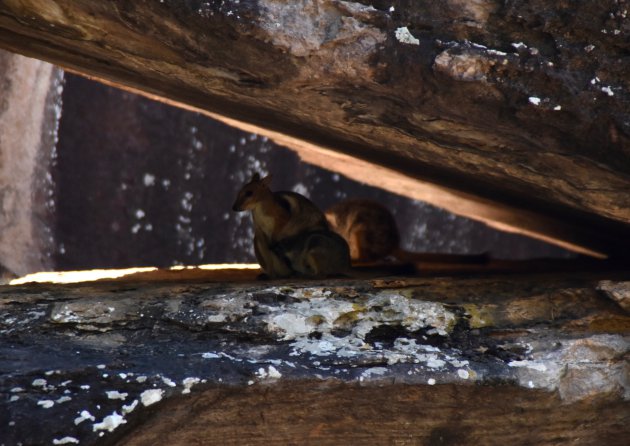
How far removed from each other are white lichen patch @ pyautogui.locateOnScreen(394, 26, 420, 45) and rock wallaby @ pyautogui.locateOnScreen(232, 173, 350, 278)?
5.39ft

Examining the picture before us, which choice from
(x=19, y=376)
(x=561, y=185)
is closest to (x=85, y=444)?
(x=19, y=376)

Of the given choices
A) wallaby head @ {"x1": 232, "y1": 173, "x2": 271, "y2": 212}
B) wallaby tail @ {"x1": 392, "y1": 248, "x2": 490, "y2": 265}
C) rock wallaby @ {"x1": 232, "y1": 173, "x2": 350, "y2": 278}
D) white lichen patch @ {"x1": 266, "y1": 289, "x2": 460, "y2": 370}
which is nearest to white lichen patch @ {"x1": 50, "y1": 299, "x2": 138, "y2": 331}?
white lichen patch @ {"x1": 266, "y1": 289, "x2": 460, "y2": 370}

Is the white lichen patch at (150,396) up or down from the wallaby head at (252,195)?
down

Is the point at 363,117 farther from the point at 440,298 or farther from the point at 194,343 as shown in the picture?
the point at 194,343

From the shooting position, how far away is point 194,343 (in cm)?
344

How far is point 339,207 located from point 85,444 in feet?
10.9

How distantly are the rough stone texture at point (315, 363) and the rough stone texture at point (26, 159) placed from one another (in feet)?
9.25

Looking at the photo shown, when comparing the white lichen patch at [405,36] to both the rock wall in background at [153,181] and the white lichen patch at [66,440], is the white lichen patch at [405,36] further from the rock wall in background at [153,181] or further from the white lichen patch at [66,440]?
the rock wall in background at [153,181]

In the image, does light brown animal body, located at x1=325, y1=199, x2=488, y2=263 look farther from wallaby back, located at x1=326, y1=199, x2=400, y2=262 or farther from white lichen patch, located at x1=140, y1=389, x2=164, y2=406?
white lichen patch, located at x1=140, y1=389, x2=164, y2=406

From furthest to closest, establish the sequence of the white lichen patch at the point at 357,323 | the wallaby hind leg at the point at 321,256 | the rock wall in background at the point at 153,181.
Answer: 1. the rock wall in background at the point at 153,181
2. the wallaby hind leg at the point at 321,256
3. the white lichen patch at the point at 357,323

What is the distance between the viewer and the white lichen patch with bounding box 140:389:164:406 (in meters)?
3.12

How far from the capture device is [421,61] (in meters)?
3.35

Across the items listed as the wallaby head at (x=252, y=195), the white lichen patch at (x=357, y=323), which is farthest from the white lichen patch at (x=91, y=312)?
the wallaby head at (x=252, y=195)

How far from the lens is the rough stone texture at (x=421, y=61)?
3316 millimetres
